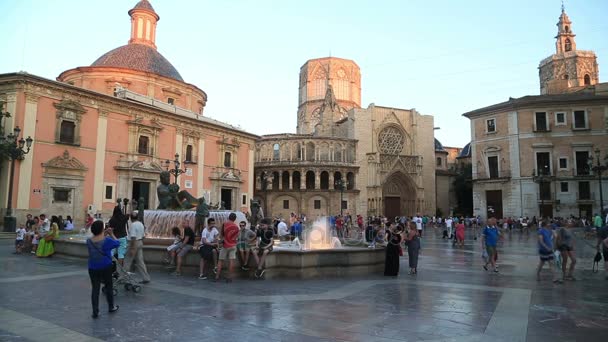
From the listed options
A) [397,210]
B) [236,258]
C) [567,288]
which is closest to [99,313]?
[236,258]

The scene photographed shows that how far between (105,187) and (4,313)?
23.7m

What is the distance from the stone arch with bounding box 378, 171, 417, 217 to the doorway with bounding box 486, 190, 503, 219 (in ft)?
37.7

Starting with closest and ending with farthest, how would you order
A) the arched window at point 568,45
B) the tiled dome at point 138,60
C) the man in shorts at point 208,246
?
1. the man in shorts at point 208,246
2. the tiled dome at point 138,60
3. the arched window at point 568,45

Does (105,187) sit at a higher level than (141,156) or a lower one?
lower

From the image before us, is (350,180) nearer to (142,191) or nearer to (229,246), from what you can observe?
(142,191)

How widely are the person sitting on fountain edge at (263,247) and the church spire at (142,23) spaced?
126 ft

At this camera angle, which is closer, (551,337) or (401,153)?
(551,337)

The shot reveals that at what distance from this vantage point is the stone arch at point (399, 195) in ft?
160

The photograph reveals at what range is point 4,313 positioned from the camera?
5809 millimetres

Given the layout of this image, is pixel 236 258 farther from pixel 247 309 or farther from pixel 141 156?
pixel 141 156

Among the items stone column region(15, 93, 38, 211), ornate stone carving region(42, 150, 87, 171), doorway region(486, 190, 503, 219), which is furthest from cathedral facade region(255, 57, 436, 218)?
stone column region(15, 93, 38, 211)

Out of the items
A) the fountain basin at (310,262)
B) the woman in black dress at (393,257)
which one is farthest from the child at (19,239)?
the woman in black dress at (393,257)

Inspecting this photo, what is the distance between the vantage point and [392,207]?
4909cm

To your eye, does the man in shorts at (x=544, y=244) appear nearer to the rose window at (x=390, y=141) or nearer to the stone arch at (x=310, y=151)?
the stone arch at (x=310, y=151)
